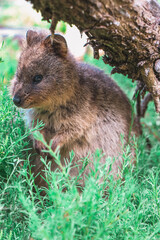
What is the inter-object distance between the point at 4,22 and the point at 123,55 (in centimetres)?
923

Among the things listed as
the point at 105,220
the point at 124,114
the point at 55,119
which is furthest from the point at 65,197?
the point at 124,114

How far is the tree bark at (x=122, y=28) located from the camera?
251 cm

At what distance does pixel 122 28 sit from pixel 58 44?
0.72m

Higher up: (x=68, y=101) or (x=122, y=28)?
(x=122, y=28)

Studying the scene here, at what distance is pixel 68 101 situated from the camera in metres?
3.40

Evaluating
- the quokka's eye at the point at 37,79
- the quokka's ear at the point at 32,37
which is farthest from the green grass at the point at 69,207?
the quokka's ear at the point at 32,37

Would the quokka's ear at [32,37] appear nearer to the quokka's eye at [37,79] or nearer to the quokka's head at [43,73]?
the quokka's head at [43,73]

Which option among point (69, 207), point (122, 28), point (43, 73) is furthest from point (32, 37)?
point (69, 207)

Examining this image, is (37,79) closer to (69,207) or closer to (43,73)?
(43,73)

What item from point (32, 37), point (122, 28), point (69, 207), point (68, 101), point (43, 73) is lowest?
point (69, 207)

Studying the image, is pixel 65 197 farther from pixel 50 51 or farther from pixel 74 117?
pixel 50 51

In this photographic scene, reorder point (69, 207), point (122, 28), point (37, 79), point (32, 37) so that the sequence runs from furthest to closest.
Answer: point (32, 37), point (37, 79), point (122, 28), point (69, 207)

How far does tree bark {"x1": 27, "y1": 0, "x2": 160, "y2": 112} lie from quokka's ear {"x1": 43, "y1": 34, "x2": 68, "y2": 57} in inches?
13.9

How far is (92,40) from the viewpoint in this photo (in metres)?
2.99
